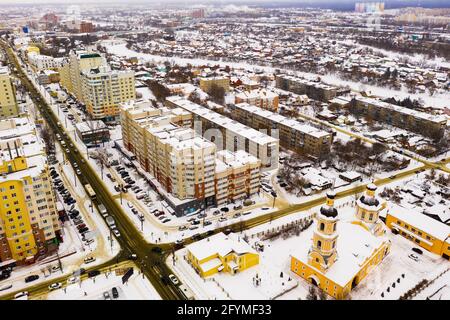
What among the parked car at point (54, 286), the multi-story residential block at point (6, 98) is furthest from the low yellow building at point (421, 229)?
the multi-story residential block at point (6, 98)

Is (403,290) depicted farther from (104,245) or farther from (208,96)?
(208,96)

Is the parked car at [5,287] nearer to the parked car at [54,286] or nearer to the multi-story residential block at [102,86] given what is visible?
the parked car at [54,286]

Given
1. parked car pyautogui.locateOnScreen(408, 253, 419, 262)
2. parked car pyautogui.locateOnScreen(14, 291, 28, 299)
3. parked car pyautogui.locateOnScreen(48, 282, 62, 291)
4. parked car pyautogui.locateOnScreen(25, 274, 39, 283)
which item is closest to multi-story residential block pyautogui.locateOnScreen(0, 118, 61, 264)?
parked car pyautogui.locateOnScreen(25, 274, 39, 283)

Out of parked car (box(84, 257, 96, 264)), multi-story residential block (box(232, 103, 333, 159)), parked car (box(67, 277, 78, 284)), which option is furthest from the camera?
multi-story residential block (box(232, 103, 333, 159))

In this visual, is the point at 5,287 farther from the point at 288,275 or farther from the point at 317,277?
the point at 317,277

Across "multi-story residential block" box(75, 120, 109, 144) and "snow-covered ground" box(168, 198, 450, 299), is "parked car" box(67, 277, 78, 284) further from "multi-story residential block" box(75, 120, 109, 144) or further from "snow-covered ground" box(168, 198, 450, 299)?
"multi-story residential block" box(75, 120, 109, 144)

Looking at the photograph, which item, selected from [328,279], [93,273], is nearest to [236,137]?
[328,279]
